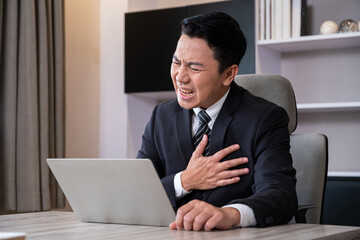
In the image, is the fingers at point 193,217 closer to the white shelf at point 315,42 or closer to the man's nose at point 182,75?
the man's nose at point 182,75

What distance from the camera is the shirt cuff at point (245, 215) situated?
139 cm

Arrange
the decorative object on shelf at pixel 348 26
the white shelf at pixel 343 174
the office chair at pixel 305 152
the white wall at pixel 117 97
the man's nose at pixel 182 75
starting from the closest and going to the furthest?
the man's nose at pixel 182 75, the office chair at pixel 305 152, the white shelf at pixel 343 174, the decorative object on shelf at pixel 348 26, the white wall at pixel 117 97

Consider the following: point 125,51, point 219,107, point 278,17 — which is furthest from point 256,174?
point 125,51

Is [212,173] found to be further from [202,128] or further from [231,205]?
[231,205]

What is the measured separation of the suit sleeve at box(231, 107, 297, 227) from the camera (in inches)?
57.1

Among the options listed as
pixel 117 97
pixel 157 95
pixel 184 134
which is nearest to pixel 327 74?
pixel 157 95

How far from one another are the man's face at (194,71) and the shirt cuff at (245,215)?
20.4 inches

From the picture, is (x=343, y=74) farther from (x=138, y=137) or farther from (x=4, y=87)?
(x=4, y=87)

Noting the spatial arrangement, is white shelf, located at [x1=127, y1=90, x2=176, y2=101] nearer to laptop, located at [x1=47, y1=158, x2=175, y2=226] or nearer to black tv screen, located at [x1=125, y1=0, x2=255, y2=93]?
black tv screen, located at [x1=125, y1=0, x2=255, y2=93]

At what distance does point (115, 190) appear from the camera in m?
1.38

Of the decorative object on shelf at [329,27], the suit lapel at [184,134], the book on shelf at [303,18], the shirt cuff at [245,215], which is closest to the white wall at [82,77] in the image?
the book on shelf at [303,18]

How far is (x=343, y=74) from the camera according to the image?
3518mm

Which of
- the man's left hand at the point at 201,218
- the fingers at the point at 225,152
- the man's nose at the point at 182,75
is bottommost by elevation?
the man's left hand at the point at 201,218

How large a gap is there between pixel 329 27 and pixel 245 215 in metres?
2.18
